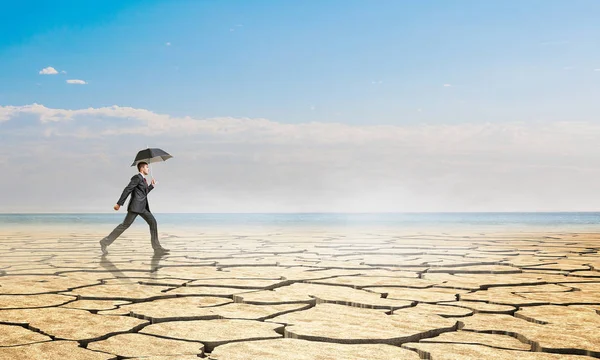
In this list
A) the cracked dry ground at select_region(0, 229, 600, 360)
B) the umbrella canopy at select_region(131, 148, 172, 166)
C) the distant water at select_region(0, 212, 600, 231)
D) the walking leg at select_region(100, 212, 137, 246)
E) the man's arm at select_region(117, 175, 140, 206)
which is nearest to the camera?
the cracked dry ground at select_region(0, 229, 600, 360)

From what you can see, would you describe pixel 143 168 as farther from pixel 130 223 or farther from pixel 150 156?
pixel 130 223

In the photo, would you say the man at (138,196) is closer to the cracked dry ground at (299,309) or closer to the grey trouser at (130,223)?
the grey trouser at (130,223)

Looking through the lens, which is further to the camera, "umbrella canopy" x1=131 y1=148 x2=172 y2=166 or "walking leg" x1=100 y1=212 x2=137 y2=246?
"umbrella canopy" x1=131 y1=148 x2=172 y2=166

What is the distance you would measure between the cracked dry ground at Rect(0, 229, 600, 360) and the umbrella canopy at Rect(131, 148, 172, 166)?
147cm

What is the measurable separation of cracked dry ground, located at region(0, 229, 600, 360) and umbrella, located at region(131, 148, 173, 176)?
1.47 m

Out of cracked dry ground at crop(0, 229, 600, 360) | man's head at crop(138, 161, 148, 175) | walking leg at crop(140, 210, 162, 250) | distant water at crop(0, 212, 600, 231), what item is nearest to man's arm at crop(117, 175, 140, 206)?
man's head at crop(138, 161, 148, 175)

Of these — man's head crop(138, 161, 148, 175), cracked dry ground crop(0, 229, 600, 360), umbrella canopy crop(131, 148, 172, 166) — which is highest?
umbrella canopy crop(131, 148, 172, 166)

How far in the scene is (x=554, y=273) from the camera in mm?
5129

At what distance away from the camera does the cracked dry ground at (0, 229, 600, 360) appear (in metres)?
2.55

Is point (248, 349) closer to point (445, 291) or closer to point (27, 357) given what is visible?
point (27, 357)

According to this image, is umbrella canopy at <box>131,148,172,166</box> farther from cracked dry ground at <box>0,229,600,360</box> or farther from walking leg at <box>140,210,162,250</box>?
cracked dry ground at <box>0,229,600,360</box>

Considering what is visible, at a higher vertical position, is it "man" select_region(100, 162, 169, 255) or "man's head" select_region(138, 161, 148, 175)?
"man's head" select_region(138, 161, 148, 175)

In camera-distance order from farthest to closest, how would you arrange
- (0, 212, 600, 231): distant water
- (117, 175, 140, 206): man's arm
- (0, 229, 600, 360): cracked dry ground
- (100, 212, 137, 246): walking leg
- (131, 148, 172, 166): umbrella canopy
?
(0, 212, 600, 231): distant water, (131, 148, 172, 166): umbrella canopy, (100, 212, 137, 246): walking leg, (117, 175, 140, 206): man's arm, (0, 229, 600, 360): cracked dry ground

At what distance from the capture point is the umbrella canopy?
711cm
